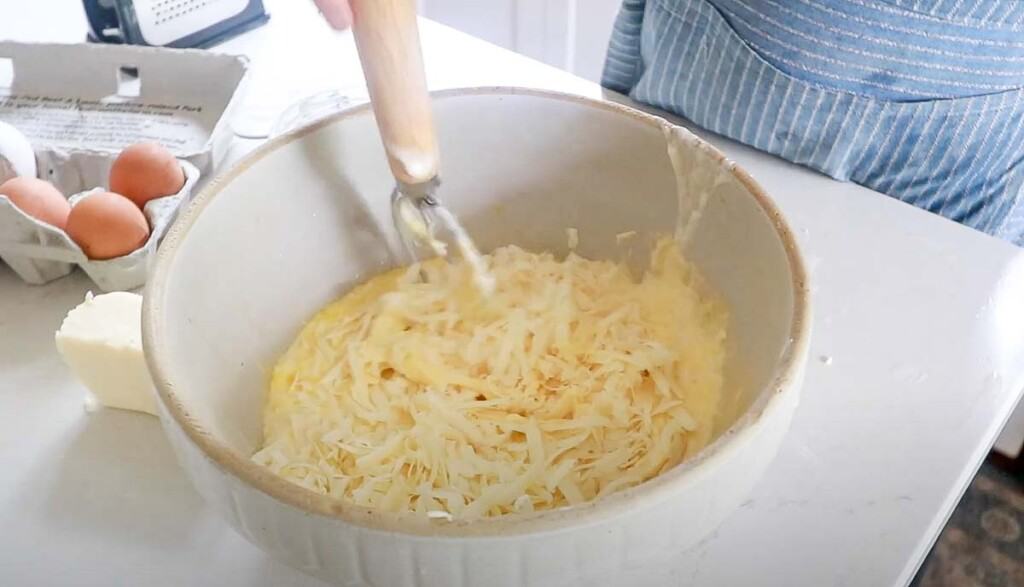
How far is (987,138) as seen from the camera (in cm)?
73

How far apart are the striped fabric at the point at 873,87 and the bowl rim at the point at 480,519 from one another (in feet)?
0.81

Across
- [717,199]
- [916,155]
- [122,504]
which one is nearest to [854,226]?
[916,155]

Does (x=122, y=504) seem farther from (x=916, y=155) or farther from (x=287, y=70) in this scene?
(x=916, y=155)

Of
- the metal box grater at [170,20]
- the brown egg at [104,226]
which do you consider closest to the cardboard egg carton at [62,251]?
the brown egg at [104,226]

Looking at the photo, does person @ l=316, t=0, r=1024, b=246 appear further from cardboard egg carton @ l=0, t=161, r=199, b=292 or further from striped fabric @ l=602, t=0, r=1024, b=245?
cardboard egg carton @ l=0, t=161, r=199, b=292

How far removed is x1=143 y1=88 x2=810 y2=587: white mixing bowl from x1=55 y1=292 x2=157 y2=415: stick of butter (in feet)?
0.21

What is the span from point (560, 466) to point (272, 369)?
8.3 inches

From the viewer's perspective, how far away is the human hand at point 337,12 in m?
0.51

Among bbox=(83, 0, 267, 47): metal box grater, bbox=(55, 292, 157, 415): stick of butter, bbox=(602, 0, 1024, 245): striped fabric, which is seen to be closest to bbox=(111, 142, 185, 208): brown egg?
bbox=(55, 292, 157, 415): stick of butter

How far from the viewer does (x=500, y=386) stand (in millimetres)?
546

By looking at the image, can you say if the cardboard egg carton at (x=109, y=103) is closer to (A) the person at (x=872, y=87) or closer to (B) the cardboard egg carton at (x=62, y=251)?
(B) the cardboard egg carton at (x=62, y=251)

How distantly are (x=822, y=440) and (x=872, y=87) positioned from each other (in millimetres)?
321

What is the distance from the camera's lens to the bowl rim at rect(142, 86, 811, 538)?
354 millimetres

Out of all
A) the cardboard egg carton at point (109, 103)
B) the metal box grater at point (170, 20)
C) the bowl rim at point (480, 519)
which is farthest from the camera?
the metal box grater at point (170, 20)
